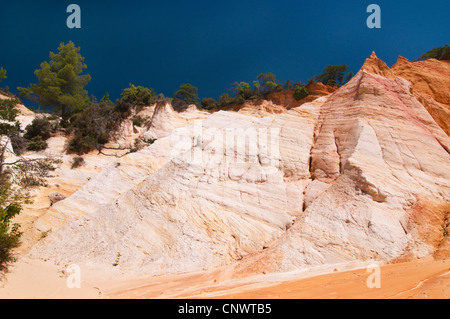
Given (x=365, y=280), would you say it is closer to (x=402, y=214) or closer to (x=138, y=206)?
(x=402, y=214)

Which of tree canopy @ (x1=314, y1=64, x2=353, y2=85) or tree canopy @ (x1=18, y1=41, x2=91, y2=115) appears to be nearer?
tree canopy @ (x1=18, y1=41, x2=91, y2=115)

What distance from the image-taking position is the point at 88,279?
710 centimetres

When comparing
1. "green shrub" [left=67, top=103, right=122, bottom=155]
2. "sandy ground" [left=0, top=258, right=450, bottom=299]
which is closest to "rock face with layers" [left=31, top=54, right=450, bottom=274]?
"sandy ground" [left=0, top=258, right=450, bottom=299]

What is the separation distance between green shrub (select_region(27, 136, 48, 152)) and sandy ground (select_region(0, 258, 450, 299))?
13.7 metres

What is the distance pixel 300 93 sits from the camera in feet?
100

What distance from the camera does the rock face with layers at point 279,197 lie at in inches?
298

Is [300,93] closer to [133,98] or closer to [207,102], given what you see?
[207,102]

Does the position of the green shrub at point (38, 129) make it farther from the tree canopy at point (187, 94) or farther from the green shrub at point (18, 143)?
the tree canopy at point (187, 94)

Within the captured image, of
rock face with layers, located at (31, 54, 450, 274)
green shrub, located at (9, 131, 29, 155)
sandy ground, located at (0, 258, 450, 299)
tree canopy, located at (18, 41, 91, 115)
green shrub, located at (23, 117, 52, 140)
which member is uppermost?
tree canopy, located at (18, 41, 91, 115)

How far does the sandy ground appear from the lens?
14.3 feet

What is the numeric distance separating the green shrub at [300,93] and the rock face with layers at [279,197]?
17.2 metres

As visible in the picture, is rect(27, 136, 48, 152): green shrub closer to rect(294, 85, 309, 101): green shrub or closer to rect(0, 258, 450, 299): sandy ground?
rect(0, 258, 450, 299): sandy ground

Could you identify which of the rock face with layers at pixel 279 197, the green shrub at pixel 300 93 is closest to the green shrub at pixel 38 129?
the rock face with layers at pixel 279 197
